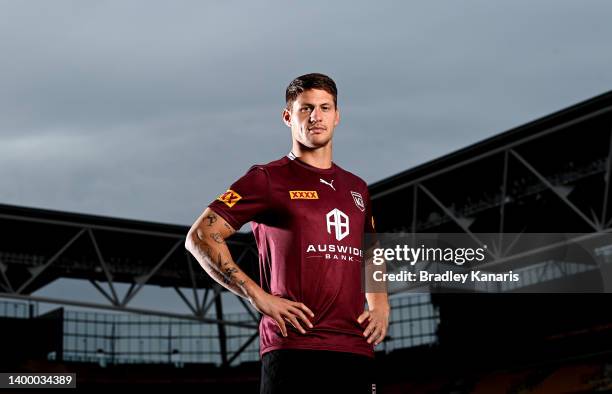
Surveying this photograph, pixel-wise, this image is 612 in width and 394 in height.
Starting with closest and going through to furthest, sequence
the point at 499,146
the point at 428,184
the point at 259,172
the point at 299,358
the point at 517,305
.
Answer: the point at 299,358
the point at 259,172
the point at 499,146
the point at 428,184
the point at 517,305

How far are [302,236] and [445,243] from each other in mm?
31075

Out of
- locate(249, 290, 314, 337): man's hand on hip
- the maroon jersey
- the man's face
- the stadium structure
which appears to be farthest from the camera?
the stadium structure

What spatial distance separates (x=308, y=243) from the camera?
4277 mm

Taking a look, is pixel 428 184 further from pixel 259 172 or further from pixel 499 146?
pixel 259 172

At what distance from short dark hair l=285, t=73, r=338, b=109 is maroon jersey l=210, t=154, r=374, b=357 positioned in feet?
1.18

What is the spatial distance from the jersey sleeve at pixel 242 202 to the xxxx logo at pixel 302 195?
0.13m

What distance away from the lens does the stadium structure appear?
28047 millimetres

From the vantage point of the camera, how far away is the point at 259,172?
4.50m

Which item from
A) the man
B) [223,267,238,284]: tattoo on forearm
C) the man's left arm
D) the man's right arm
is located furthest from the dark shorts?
[223,267,238,284]: tattoo on forearm

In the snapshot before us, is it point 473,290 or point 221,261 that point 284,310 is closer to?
point 221,261

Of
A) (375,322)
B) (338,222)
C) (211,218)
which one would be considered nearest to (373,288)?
(375,322)

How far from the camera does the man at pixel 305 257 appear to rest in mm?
4203

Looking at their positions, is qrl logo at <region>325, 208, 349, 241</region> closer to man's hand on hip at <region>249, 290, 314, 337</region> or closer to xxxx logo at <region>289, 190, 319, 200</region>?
xxxx logo at <region>289, 190, 319, 200</region>

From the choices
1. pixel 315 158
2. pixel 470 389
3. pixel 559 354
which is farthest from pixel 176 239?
pixel 315 158
